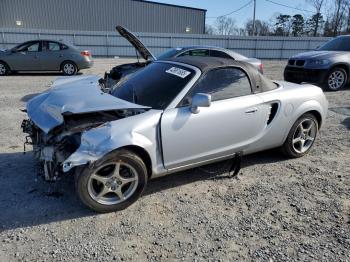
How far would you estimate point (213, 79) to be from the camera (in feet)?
14.0

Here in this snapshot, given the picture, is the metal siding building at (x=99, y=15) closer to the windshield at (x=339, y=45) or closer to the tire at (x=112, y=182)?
the windshield at (x=339, y=45)

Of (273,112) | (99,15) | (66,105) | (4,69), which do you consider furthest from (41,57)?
(99,15)

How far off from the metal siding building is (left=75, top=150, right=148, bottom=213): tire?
3359 cm

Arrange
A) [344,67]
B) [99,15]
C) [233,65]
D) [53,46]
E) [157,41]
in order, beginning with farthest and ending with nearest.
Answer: [99,15] < [157,41] < [53,46] < [344,67] < [233,65]

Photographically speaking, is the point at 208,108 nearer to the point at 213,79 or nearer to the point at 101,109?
the point at 213,79

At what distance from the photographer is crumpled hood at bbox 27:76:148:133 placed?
12.0ft

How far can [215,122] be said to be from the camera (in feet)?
13.4

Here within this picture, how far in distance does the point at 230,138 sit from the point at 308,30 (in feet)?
192

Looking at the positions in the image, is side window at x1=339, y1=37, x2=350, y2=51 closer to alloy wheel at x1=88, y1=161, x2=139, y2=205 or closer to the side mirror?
the side mirror

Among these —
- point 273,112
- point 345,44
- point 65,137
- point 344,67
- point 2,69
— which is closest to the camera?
point 65,137

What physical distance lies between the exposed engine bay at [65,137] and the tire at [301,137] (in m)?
2.29

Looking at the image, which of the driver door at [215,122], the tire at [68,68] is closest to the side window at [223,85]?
the driver door at [215,122]

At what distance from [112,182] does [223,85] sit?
5.84 feet

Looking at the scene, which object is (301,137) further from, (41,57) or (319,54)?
(41,57)
